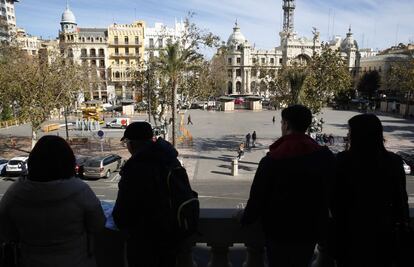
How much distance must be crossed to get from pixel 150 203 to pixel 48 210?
27.3 inches

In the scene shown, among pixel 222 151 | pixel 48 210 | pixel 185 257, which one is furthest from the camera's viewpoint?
pixel 222 151

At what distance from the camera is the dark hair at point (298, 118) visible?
9.12ft

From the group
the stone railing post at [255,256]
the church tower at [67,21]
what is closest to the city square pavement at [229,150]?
the stone railing post at [255,256]

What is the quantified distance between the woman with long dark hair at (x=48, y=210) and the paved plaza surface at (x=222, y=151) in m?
8.72

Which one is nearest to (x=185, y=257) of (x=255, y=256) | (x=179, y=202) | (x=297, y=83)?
(x=255, y=256)

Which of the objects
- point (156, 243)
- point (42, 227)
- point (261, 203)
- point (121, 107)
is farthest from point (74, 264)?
point (121, 107)

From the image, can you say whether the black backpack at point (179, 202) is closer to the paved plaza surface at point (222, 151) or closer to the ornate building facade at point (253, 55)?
the paved plaza surface at point (222, 151)

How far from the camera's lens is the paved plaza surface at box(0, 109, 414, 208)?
1639 centimetres

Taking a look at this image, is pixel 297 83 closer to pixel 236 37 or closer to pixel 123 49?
pixel 123 49

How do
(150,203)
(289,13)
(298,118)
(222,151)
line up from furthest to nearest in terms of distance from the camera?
(289,13)
(222,151)
(298,118)
(150,203)

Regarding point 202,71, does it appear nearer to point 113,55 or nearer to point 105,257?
point 105,257

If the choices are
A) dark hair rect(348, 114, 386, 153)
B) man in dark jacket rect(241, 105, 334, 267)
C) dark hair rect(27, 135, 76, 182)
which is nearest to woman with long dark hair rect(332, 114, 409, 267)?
dark hair rect(348, 114, 386, 153)

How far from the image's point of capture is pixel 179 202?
2613 mm

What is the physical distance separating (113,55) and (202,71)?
46211 mm
